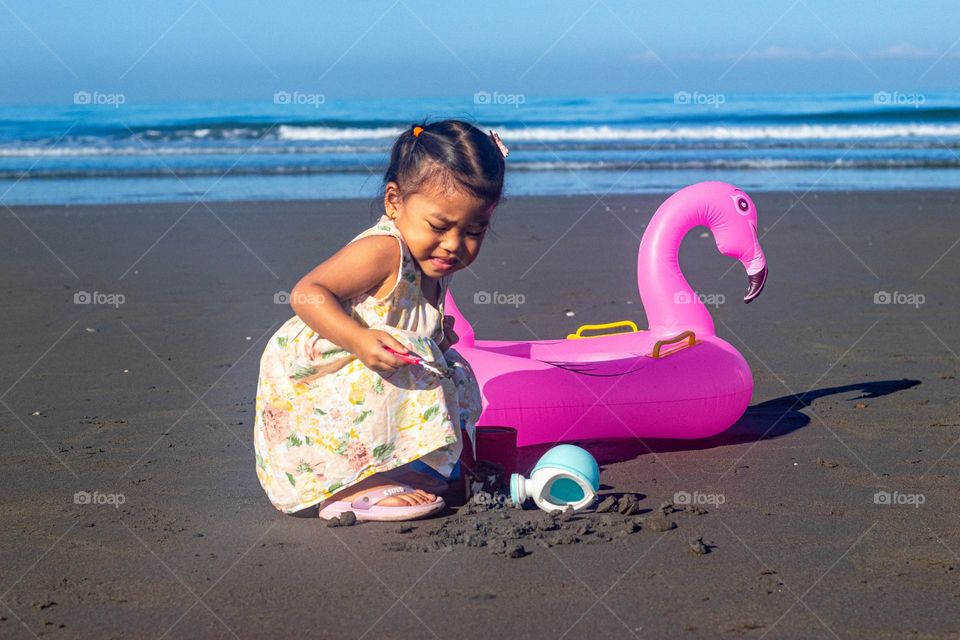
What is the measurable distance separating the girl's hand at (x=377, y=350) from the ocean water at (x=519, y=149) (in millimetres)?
6771

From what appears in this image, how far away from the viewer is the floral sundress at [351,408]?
3.34 m

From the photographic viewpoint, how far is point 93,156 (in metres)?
17.9

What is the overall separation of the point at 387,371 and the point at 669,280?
1.83 meters

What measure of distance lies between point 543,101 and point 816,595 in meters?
33.5

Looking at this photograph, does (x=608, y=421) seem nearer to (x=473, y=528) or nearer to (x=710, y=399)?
(x=710, y=399)

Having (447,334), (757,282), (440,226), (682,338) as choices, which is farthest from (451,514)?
(757,282)

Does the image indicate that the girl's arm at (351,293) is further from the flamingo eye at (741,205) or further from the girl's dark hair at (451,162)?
the flamingo eye at (741,205)

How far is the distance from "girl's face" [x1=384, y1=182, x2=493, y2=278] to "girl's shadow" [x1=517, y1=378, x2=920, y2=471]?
941 mm

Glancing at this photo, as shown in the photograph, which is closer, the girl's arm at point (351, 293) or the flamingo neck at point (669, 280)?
the girl's arm at point (351, 293)

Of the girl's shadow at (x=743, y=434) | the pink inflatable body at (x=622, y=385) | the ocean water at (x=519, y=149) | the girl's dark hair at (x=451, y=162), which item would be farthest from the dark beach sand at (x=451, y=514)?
the ocean water at (x=519, y=149)

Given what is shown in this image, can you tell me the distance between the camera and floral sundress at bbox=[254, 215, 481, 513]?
3.34m

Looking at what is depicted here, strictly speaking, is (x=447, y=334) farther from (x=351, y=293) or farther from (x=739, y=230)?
(x=739, y=230)

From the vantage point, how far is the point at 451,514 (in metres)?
3.44

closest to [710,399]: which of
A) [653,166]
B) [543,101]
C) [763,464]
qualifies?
[763,464]
